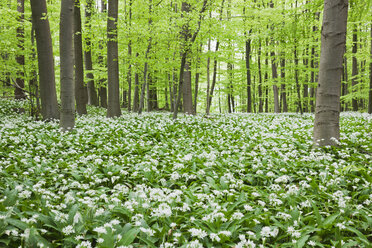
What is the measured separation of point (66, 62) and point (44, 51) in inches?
70.3

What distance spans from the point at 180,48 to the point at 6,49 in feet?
23.8

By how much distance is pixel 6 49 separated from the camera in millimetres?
9852

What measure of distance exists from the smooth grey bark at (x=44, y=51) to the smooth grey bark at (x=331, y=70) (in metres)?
9.05

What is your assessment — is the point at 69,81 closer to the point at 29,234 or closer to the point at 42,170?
the point at 42,170

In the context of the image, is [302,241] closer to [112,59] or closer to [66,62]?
[66,62]

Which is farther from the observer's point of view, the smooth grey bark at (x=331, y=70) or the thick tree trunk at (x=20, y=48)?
the thick tree trunk at (x=20, y=48)

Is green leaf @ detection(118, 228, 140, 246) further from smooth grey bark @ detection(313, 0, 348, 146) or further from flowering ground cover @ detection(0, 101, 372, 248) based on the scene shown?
smooth grey bark @ detection(313, 0, 348, 146)

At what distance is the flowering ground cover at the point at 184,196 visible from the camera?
2.65 meters

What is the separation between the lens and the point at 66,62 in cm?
797

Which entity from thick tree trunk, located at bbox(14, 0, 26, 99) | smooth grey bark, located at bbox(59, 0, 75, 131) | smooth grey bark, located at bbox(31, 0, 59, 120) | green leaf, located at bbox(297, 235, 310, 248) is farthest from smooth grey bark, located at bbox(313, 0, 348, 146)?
thick tree trunk, located at bbox(14, 0, 26, 99)

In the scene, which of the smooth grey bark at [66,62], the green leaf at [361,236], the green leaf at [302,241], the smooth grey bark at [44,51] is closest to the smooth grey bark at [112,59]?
the smooth grey bark at [44,51]

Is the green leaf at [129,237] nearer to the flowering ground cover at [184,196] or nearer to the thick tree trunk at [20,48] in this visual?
the flowering ground cover at [184,196]

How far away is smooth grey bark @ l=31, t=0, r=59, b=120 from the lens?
29.1ft

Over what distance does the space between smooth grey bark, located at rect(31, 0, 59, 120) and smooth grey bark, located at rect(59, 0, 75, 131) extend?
1.28 metres
